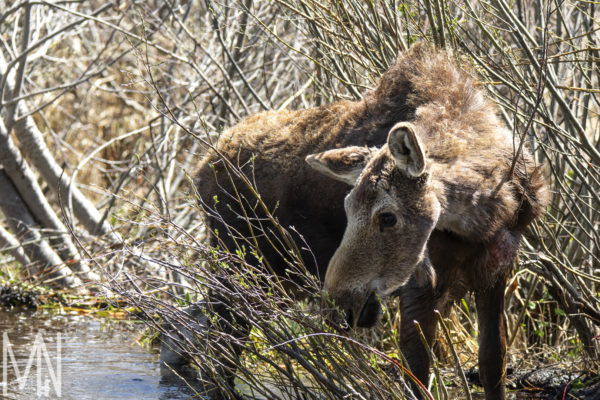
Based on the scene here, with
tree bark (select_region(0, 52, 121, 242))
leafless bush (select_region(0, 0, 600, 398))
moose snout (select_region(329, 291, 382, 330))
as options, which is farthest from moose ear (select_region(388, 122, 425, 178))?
tree bark (select_region(0, 52, 121, 242))

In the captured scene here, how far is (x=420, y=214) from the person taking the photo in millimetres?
4219

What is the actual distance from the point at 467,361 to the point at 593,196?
1.47 meters

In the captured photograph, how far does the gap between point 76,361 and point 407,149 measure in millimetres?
3361

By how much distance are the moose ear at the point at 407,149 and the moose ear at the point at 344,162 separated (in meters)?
0.35

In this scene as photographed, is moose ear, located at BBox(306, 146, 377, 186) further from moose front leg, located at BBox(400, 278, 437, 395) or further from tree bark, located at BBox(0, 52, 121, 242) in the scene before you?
tree bark, located at BBox(0, 52, 121, 242)

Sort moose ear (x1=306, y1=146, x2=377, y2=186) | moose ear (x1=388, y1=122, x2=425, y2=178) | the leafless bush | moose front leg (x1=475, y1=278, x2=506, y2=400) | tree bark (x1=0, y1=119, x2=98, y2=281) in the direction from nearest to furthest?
moose ear (x1=388, y1=122, x2=425, y2=178) → the leafless bush → moose ear (x1=306, y1=146, x2=377, y2=186) → moose front leg (x1=475, y1=278, x2=506, y2=400) → tree bark (x1=0, y1=119, x2=98, y2=281)

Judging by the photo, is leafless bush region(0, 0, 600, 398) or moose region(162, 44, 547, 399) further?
leafless bush region(0, 0, 600, 398)

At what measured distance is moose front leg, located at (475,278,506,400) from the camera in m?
4.86

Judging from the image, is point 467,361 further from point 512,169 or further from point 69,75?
point 69,75

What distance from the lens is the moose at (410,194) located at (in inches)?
166

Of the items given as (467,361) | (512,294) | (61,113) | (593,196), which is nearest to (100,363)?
(467,361)

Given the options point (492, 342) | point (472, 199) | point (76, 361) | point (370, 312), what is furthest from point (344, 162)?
point (76, 361)

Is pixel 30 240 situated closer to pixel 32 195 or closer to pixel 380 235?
pixel 32 195

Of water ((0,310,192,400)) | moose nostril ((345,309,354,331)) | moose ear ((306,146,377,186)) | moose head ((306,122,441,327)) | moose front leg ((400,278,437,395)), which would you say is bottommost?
water ((0,310,192,400))
